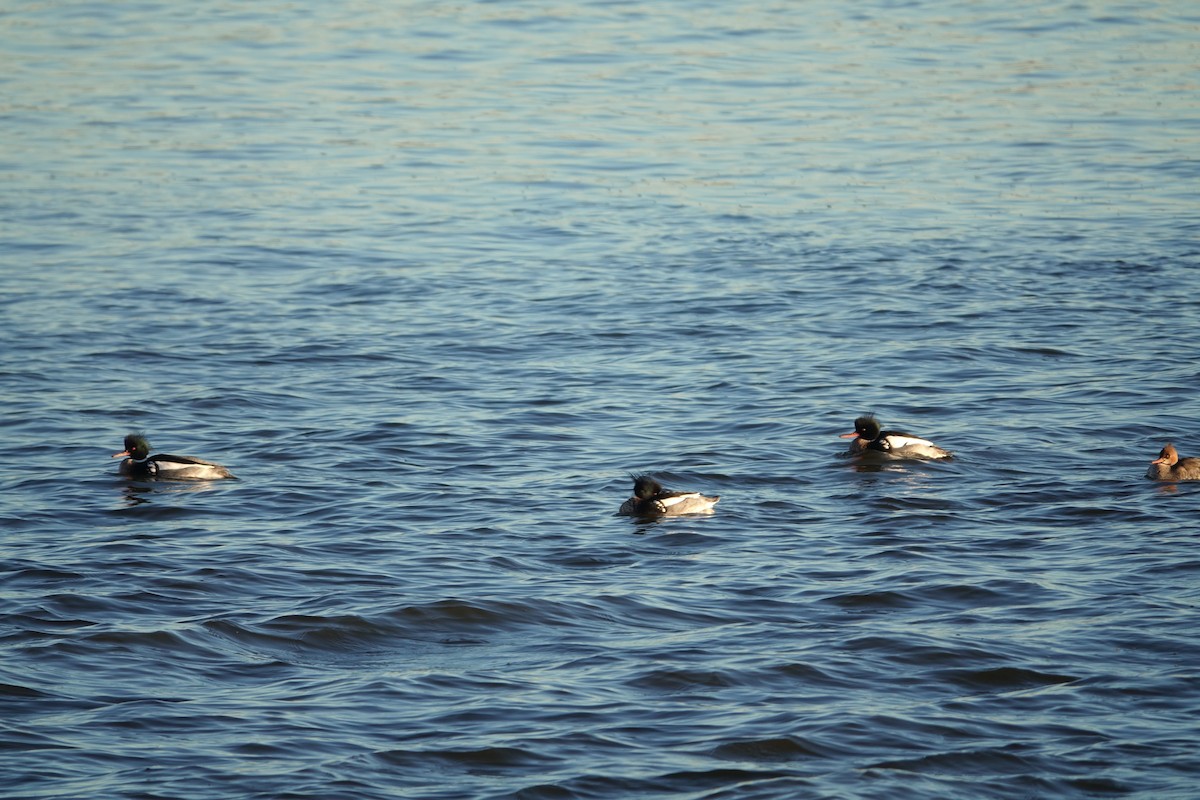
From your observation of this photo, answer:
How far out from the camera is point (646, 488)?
46.3 feet

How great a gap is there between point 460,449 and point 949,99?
773 inches

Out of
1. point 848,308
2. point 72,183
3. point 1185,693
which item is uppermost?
point 72,183

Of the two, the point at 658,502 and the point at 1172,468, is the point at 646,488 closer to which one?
the point at 658,502

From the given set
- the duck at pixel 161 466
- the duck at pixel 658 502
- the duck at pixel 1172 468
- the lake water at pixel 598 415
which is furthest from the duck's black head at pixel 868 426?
the duck at pixel 161 466

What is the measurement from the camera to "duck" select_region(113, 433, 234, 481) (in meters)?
15.3

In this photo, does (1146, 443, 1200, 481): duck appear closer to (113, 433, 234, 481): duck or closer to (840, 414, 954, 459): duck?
(840, 414, 954, 459): duck

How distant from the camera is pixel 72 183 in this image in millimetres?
27594

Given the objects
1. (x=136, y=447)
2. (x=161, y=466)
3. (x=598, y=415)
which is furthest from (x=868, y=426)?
(x=136, y=447)

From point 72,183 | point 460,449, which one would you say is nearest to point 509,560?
point 460,449

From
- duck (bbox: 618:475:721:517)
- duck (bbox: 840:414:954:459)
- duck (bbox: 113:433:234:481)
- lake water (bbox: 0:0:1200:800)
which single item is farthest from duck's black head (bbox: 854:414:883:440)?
duck (bbox: 113:433:234:481)

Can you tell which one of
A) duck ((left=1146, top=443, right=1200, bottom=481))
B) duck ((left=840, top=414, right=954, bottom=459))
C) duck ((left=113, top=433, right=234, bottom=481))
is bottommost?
duck ((left=1146, top=443, right=1200, bottom=481))

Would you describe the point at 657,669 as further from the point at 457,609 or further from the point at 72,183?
the point at 72,183

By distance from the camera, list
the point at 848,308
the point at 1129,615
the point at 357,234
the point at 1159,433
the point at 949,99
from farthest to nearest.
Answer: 1. the point at 949,99
2. the point at 357,234
3. the point at 848,308
4. the point at 1159,433
5. the point at 1129,615

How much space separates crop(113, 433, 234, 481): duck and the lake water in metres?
0.20
